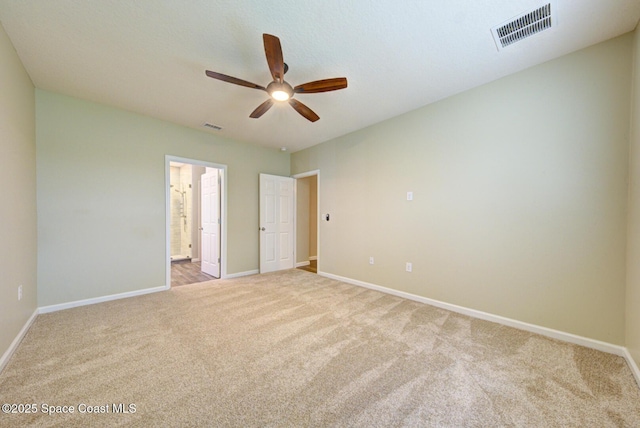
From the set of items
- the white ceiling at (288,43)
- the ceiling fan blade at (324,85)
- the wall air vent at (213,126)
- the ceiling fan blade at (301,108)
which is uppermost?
the white ceiling at (288,43)

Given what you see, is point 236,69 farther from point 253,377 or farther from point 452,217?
point 452,217

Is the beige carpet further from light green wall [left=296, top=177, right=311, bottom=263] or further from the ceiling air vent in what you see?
light green wall [left=296, top=177, right=311, bottom=263]

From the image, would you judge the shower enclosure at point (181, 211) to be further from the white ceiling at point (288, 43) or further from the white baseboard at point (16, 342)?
the white baseboard at point (16, 342)

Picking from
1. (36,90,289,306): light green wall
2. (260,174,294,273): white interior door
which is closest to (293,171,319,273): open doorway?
(260,174,294,273): white interior door

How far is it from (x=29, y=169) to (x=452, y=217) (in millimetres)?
4778

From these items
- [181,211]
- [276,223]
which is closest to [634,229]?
[276,223]

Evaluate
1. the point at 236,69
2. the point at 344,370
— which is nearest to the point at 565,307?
the point at 344,370

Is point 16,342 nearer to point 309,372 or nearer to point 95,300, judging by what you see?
point 95,300

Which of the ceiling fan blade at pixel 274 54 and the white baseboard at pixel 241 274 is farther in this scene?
the white baseboard at pixel 241 274

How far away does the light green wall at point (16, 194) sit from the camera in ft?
6.28

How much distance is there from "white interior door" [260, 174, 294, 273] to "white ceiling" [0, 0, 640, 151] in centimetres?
216

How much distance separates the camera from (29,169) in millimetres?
2594

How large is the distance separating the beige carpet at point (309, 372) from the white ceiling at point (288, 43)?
2.63m

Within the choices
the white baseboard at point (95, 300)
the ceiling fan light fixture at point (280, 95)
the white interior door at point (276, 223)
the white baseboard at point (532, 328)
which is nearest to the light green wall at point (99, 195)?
the white baseboard at point (95, 300)
